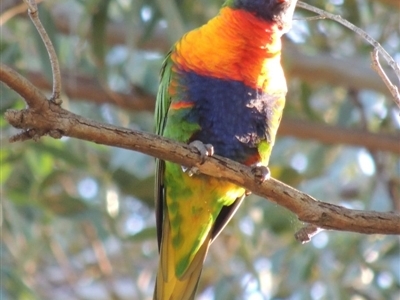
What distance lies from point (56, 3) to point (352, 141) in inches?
56.4

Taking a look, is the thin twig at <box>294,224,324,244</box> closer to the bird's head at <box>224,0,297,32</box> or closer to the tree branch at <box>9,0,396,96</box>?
the bird's head at <box>224,0,297,32</box>

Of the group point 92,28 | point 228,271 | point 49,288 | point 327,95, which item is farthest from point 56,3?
point 49,288

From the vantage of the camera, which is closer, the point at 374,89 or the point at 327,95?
the point at 374,89

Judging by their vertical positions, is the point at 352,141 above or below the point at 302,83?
below

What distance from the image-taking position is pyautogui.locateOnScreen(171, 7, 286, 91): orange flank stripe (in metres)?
1.97

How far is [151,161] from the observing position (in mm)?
3844

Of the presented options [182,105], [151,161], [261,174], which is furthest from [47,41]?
[151,161]

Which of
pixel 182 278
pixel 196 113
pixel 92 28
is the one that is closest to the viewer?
pixel 196 113

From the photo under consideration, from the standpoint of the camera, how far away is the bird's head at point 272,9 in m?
2.01

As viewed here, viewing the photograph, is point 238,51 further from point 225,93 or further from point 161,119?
point 161,119

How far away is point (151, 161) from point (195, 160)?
229cm

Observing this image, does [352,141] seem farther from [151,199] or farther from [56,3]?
[56,3]

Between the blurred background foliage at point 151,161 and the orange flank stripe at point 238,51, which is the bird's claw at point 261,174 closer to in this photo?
the orange flank stripe at point 238,51

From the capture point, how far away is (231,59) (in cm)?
197
